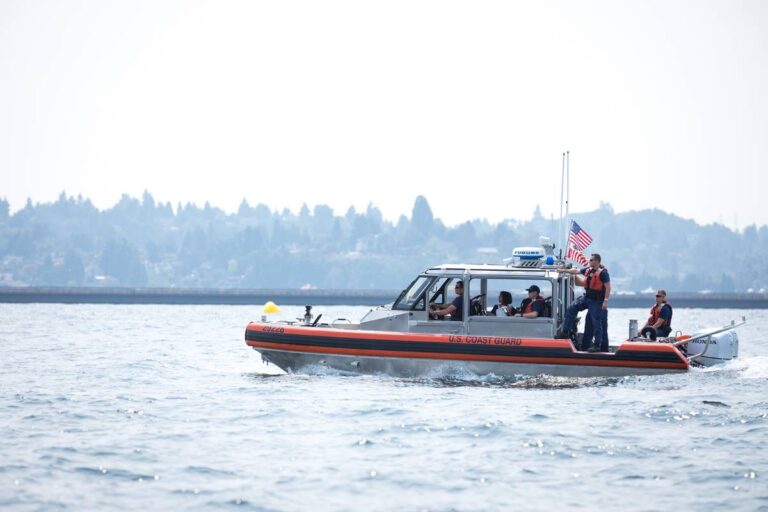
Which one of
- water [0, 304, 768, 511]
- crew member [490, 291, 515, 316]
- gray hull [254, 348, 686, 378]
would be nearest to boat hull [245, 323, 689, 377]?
gray hull [254, 348, 686, 378]

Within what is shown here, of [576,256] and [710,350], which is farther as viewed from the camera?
[710,350]

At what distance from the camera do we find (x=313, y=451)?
49.8 feet

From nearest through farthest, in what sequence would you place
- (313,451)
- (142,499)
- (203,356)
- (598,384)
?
(142,499)
(313,451)
(598,384)
(203,356)

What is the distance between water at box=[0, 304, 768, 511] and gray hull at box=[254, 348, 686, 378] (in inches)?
7.4

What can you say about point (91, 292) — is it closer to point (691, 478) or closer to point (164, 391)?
point (164, 391)

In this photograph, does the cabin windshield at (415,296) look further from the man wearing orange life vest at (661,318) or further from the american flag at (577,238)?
Result: the man wearing orange life vest at (661,318)

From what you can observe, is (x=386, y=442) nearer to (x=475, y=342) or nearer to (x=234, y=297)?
(x=475, y=342)

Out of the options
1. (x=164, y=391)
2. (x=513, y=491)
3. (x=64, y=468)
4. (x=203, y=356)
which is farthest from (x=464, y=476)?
(x=203, y=356)

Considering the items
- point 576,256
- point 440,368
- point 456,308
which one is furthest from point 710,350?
point 440,368

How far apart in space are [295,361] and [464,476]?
9.38 metres

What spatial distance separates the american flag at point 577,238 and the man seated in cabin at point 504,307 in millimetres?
1693

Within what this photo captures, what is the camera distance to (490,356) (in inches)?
842

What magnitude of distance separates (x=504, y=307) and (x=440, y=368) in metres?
1.86

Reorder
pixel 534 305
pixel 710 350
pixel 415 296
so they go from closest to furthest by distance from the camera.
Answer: pixel 534 305
pixel 415 296
pixel 710 350
